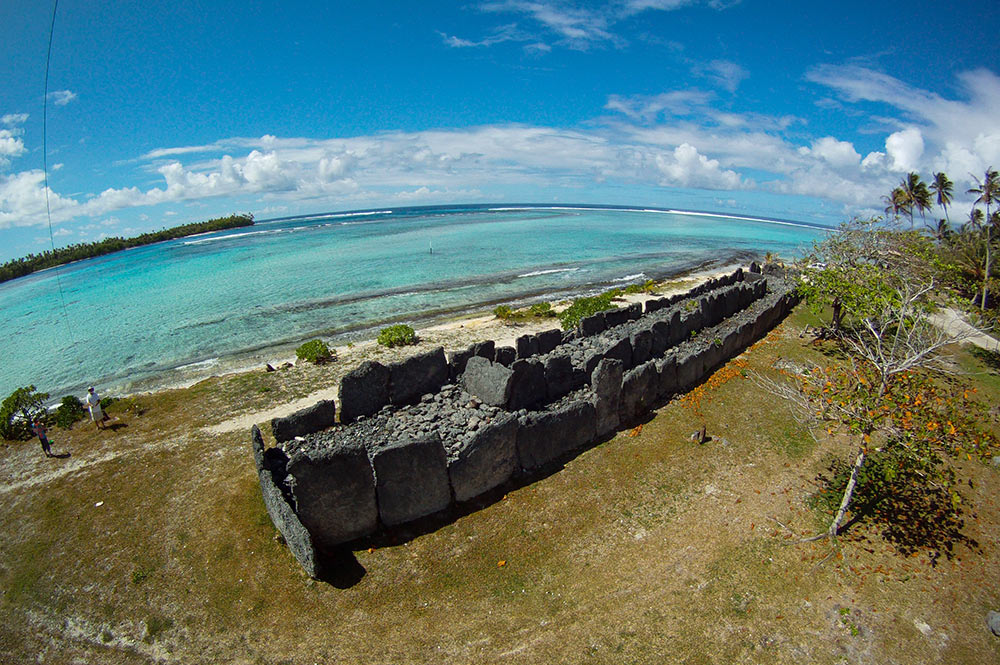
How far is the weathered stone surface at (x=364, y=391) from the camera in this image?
12906 mm

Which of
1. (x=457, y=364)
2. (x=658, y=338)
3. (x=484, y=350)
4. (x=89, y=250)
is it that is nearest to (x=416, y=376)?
(x=457, y=364)

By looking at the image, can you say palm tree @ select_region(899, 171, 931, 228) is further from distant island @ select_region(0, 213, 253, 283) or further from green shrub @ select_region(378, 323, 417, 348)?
distant island @ select_region(0, 213, 253, 283)

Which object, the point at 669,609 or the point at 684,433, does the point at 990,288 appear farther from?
the point at 669,609

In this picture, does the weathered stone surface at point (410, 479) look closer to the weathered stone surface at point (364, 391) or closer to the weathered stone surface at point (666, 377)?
the weathered stone surface at point (364, 391)

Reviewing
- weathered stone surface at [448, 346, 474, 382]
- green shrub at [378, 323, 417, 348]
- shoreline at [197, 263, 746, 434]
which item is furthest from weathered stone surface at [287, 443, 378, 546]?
green shrub at [378, 323, 417, 348]

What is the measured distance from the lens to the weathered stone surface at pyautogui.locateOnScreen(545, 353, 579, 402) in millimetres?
14234

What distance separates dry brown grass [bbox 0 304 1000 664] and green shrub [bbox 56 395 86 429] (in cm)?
294

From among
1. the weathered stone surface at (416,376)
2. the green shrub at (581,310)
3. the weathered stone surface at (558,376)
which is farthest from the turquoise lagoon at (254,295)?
the weathered stone surface at (558,376)

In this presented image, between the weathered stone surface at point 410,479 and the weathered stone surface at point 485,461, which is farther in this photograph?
the weathered stone surface at point 485,461

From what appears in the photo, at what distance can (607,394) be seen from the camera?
1296 cm

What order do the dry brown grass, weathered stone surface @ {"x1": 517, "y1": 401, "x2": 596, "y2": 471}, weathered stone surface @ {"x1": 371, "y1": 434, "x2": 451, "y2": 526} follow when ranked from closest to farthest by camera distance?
the dry brown grass < weathered stone surface @ {"x1": 371, "y1": 434, "x2": 451, "y2": 526} < weathered stone surface @ {"x1": 517, "y1": 401, "x2": 596, "y2": 471}

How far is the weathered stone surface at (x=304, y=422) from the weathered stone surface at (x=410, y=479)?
3.51m

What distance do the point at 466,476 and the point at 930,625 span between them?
27.9 ft

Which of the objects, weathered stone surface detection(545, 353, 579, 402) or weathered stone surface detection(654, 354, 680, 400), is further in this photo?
weathered stone surface detection(654, 354, 680, 400)
